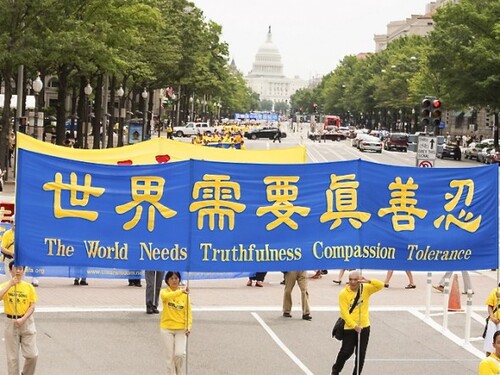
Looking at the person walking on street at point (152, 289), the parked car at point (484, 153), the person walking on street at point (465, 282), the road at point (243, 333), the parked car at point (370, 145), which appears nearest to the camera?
the road at point (243, 333)

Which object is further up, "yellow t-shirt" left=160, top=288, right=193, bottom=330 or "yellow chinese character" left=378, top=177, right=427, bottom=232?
"yellow chinese character" left=378, top=177, right=427, bottom=232

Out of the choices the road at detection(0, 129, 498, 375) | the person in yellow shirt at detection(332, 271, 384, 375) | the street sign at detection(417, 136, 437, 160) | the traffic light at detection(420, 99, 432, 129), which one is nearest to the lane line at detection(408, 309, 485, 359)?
the road at detection(0, 129, 498, 375)

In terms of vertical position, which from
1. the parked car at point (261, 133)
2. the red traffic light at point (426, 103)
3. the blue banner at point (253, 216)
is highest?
the red traffic light at point (426, 103)

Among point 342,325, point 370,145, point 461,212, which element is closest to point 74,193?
point 342,325

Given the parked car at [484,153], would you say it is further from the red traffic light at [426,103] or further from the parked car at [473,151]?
the red traffic light at [426,103]

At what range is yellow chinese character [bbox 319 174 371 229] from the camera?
14.4m

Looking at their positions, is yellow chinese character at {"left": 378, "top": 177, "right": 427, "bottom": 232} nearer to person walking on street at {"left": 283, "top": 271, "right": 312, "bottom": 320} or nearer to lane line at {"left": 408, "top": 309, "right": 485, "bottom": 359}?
lane line at {"left": 408, "top": 309, "right": 485, "bottom": 359}

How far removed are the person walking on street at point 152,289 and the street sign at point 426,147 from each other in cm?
1208

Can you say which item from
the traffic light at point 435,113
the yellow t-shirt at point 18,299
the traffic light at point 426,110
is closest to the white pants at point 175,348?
the yellow t-shirt at point 18,299

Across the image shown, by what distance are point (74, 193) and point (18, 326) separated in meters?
1.72

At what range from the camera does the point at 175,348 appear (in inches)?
538

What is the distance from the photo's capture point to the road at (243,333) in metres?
15.7

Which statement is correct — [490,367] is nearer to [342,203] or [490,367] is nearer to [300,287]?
[342,203]

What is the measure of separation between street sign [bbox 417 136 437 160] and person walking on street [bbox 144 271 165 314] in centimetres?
1208
